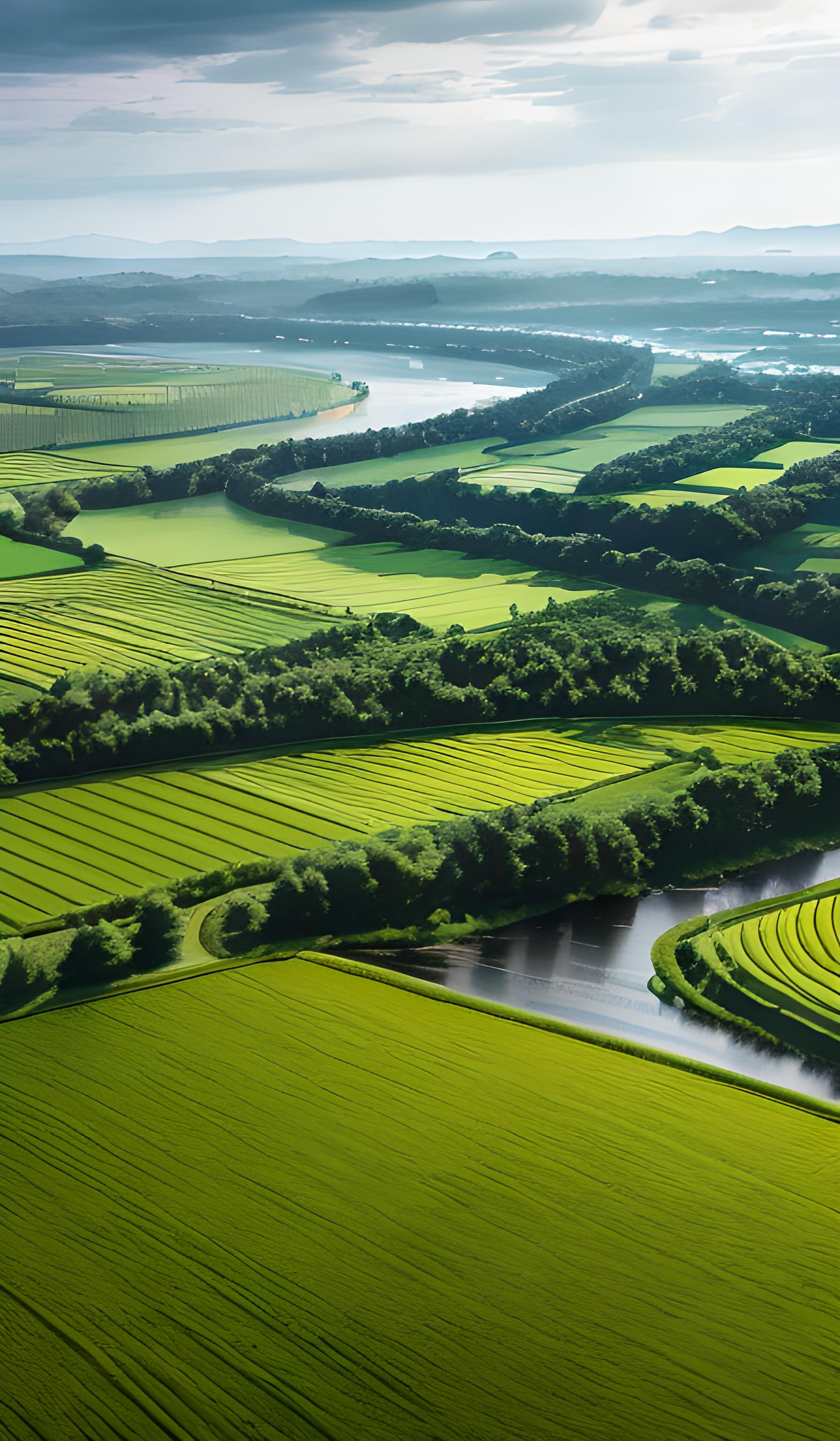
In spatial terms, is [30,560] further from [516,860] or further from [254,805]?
[516,860]

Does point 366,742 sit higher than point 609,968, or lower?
higher

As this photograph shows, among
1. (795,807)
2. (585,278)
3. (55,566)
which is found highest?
(585,278)

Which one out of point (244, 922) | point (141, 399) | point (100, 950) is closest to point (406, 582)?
point (244, 922)

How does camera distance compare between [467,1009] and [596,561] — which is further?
[596,561]

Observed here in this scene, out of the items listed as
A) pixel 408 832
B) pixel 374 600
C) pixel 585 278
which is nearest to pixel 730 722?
pixel 408 832

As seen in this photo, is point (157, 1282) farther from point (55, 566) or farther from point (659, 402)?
point (659, 402)

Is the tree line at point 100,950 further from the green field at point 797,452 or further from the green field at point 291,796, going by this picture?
the green field at point 797,452

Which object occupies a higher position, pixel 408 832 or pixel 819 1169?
pixel 408 832
